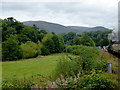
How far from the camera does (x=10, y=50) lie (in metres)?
18.0

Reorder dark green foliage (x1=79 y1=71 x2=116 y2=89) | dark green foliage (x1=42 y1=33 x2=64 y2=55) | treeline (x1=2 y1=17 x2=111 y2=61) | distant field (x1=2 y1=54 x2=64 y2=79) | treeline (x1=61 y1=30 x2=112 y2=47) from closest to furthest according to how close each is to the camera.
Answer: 1. dark green foliage (x1=79 y1=71 x2=116 y2=89)
2. distant field (x1=2 y1=54 x2=64 y2=79)
3. treeline (x1=2 y1=17 x2=111 y2=61)
4. dark green foliage (x1=42 y1=33 x2=64 y2=55)
5. treeline (x1=61 y1=30 x2=112 y2=47)

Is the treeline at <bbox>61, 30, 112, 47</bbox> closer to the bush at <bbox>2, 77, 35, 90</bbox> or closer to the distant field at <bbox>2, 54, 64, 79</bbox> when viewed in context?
the distant field at <bbox>2, 54, 64, 79</bbox>

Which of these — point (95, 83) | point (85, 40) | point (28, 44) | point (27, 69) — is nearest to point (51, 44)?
point (85, 40)

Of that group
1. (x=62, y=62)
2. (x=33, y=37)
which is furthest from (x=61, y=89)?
(x=33, y=37)

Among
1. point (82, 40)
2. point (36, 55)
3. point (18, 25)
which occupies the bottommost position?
point (36, 55)

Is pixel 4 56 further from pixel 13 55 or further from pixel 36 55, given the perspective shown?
pixel 36 55

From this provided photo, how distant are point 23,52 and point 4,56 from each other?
2.30 metres

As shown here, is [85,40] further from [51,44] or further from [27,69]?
[27,69]

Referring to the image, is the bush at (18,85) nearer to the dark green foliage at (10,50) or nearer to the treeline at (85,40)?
the treeline at (85,40)

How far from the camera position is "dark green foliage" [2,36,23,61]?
1736 cm

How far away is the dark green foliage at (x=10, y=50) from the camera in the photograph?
17362 millimetres

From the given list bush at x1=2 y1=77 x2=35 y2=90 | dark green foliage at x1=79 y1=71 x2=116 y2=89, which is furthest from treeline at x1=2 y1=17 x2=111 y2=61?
dark green foliage at x1=79 y1=71 x2=116 y2=89

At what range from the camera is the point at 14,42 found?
17.9 meters

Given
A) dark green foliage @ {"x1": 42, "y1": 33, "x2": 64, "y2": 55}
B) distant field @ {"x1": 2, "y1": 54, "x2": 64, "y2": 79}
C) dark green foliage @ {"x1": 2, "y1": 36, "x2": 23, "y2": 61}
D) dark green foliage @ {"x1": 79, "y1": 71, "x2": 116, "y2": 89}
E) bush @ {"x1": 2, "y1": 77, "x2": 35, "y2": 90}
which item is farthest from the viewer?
dark green foliage @ {"x1": 42, "y1": 33, "x2": 64, "y2": 55}
